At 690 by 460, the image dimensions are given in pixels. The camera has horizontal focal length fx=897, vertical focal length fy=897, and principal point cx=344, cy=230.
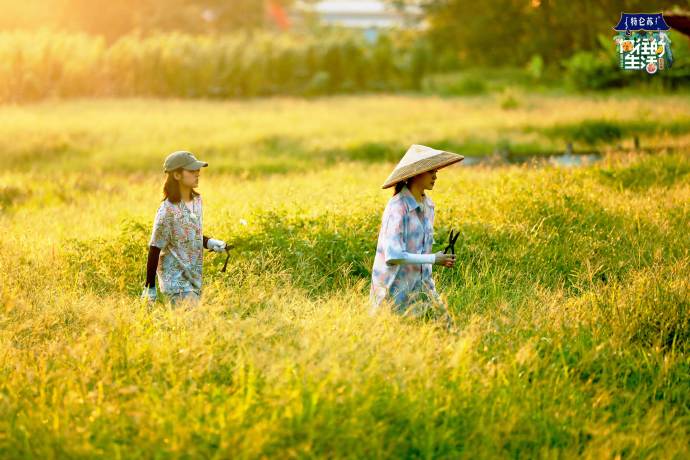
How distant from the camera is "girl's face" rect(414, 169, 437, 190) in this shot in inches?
228

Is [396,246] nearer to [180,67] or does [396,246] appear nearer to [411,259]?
[411,259]

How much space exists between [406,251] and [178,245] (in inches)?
65.1

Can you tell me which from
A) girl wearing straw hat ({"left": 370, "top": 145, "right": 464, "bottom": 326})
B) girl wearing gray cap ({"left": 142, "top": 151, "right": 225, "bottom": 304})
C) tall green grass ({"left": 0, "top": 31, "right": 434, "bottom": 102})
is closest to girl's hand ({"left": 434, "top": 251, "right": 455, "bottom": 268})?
girl wearing straw hat ({"left": 370, "top": 145, "right": 464, "bottom": 326})

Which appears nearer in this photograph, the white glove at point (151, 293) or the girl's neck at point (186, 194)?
the white glove at point (151, 293)

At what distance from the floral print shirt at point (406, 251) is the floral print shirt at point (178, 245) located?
1.35m

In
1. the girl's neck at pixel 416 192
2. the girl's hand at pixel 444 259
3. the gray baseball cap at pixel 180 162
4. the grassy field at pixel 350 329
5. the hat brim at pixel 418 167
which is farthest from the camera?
the gray baseball cap at pixel 180 162

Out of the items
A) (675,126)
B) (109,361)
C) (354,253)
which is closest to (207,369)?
(109,361)

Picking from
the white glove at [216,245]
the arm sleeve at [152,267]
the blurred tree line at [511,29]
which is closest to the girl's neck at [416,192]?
the white glove at [216,245]

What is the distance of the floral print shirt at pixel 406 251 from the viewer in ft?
18.9

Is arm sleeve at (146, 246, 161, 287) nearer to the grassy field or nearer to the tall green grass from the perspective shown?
the grassy field

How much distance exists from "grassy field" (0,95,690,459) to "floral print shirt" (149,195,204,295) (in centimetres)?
22

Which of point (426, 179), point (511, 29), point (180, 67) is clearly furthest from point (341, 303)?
point (511, 29)

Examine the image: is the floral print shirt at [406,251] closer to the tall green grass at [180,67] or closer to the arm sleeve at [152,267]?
the arm sleeve at [152,267]

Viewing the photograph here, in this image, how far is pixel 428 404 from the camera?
478cm
